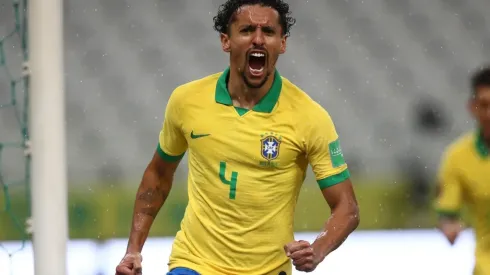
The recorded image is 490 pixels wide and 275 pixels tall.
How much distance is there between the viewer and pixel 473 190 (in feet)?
12.4

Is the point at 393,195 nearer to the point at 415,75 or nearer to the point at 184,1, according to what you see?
the point at 415,75

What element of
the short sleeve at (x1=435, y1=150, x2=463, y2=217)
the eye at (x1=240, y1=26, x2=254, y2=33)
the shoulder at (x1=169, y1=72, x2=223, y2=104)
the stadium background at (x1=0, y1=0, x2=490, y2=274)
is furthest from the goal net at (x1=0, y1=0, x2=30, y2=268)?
the short sleeve at (x1=435, y1=150, x2=463, y2=217)

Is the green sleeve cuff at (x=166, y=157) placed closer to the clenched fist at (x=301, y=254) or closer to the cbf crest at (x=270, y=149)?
the cbf crest at (x=270, y=149)

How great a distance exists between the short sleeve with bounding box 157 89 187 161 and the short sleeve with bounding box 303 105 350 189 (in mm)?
378

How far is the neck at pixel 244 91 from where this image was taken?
A: 3406 millimetres

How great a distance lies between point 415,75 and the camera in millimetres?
6477

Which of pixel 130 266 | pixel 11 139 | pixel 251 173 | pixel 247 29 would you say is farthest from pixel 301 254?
pixel 11 139

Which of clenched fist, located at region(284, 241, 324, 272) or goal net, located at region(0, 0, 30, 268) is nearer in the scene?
clenched fist, located at region(284, 241, 324, 272)

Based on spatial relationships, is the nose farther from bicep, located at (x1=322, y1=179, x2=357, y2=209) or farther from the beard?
bicep, located at (x1=322, y1=179, x2=357, y2=209)

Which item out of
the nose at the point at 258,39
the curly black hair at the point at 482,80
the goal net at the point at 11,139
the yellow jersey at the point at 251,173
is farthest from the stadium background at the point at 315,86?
the nose at the point at 258,39

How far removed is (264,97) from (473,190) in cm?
80

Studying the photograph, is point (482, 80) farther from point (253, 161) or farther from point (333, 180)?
point (253, 161)

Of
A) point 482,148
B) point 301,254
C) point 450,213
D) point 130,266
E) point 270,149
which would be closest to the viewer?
point 301,254

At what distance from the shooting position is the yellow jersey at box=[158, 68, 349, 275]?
3.34 meters
